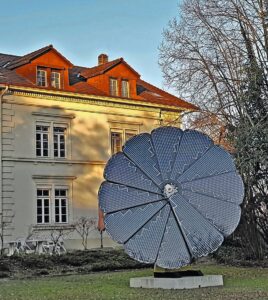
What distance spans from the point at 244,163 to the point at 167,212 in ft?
24.7

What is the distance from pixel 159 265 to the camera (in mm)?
17266

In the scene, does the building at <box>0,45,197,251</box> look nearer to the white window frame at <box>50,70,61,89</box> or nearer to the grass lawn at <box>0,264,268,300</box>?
the white window frame at <box>50,70,61,89</box>

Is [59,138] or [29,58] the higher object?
[29,58]

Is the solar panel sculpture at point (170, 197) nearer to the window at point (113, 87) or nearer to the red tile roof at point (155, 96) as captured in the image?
the window at point (113, 87)

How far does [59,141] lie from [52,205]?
3.93 metres

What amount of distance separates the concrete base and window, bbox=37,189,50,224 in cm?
1949

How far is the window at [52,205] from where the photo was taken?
36500 mm

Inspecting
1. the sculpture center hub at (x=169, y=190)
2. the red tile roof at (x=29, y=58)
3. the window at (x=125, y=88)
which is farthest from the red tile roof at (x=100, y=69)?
the sculpture center hub at (x=169, y=190)

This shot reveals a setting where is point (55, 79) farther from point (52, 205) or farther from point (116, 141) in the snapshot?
point (52, 205)

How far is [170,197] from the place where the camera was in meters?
18.4

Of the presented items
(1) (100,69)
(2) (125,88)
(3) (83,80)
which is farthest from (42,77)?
(2) (125,88)

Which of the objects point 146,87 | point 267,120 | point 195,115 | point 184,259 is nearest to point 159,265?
point 184,259

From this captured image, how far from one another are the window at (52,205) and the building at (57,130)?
0.06m

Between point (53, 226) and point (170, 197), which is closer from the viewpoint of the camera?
point (170, 197)
